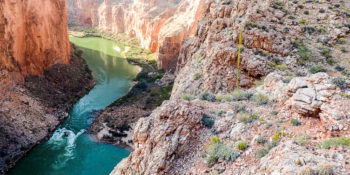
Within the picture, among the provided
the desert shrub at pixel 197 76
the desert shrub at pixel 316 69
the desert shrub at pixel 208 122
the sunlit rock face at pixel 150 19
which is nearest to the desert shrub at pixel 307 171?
the desert shrub at pixel 208 122

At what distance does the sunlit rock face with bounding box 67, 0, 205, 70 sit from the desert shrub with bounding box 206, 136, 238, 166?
29224 millimetres

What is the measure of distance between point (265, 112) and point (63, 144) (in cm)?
2232

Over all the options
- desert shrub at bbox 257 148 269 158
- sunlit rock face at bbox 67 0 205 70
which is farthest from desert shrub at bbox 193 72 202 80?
sunlit rock face at bbox 67 0 205 70

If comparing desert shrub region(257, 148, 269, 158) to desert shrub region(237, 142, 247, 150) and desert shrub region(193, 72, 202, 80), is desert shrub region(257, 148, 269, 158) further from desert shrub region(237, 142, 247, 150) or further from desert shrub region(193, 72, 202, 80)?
desert shrub region(193, 72, 202, 80)

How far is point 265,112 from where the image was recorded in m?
9.11

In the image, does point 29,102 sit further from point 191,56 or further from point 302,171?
point 302,171

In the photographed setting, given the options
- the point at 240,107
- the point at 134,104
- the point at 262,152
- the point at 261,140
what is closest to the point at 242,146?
the point at 261,140

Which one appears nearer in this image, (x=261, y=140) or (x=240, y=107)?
(x=261, y=140)

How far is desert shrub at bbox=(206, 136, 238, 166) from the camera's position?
24.0ft

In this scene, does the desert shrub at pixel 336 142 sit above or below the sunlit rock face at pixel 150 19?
below

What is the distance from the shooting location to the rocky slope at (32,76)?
22531mm

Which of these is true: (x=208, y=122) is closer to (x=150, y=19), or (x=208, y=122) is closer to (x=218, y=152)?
(x=218, y=152)

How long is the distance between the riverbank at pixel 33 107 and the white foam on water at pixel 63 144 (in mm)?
889

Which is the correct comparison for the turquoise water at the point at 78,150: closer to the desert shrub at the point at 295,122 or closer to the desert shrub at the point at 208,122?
the desert shrub at the point at 208,122
